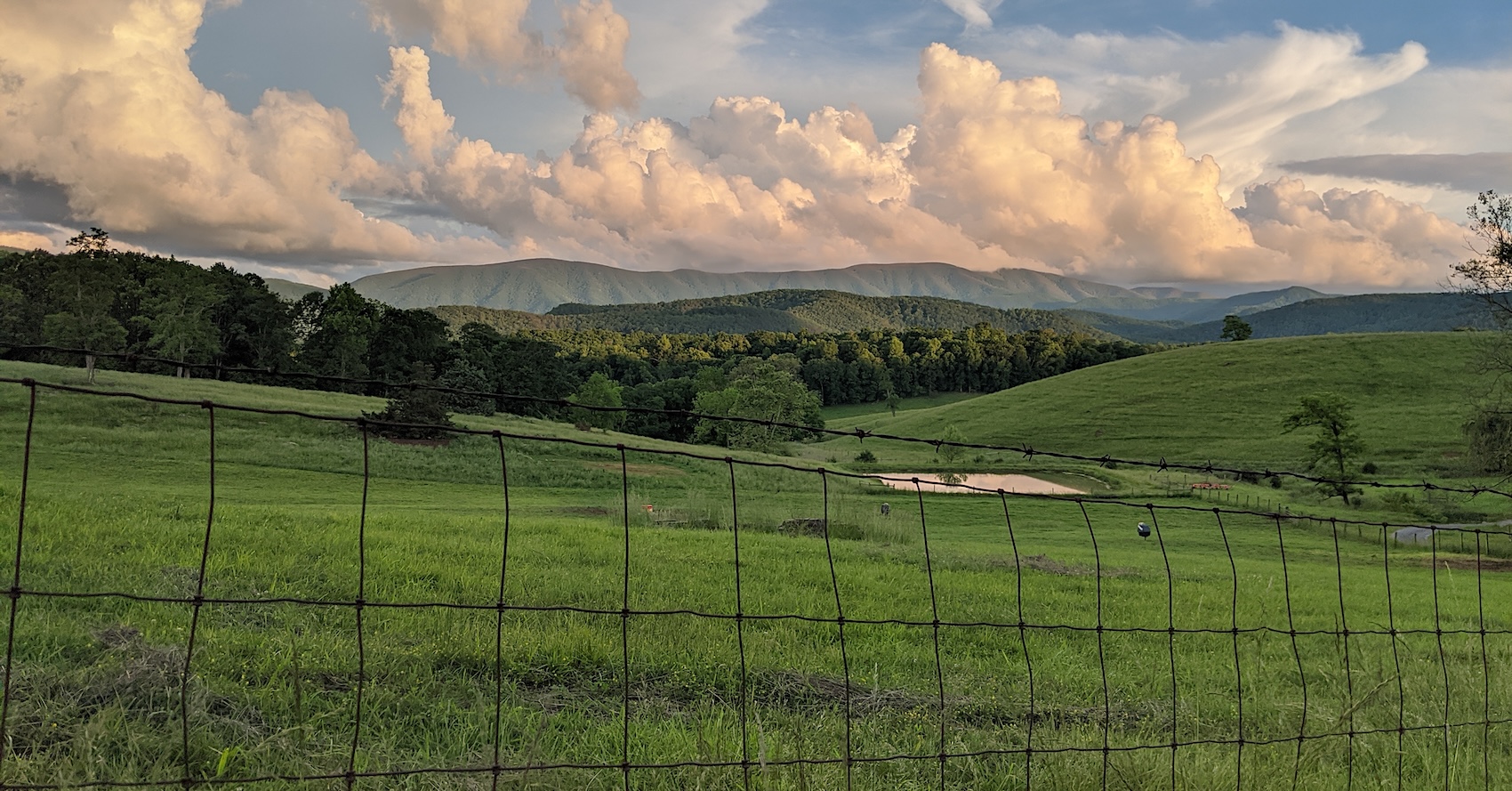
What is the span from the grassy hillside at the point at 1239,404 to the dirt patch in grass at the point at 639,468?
31.5m

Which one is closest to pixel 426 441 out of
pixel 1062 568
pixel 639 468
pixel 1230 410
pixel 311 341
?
pixel 639 468

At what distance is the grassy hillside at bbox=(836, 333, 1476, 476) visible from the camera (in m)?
60.7

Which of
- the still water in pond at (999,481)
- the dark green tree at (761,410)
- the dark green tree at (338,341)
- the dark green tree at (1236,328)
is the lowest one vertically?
the still water in pond at (999,481)

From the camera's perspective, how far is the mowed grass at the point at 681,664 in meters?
4.16

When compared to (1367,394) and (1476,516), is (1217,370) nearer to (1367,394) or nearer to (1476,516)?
(1367,394)

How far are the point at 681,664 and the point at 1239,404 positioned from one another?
80080 millimetres

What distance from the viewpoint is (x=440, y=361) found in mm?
77562

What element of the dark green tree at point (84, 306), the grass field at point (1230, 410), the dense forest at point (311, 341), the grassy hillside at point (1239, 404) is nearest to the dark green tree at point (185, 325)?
the dense forest at point (311, 341)

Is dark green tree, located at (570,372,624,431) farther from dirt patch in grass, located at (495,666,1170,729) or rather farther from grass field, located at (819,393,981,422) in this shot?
dirt patch in grass, located at (495,666,1170,729)

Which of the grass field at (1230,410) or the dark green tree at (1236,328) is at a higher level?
the dark green tree at (1236,328)

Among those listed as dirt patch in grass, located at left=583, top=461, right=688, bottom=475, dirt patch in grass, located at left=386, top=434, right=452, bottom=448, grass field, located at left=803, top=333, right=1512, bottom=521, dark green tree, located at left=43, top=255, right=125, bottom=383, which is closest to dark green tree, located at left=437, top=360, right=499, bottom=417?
dark green tree, located at left=43, top=255, right=125, bottom=383

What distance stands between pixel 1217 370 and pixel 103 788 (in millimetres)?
93591

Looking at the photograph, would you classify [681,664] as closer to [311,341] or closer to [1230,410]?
[311,341]

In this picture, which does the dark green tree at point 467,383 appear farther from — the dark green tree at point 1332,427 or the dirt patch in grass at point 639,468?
the dark green tree at point 1332,427
